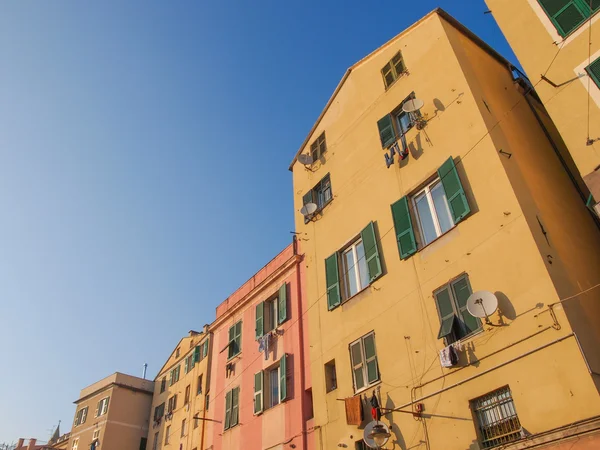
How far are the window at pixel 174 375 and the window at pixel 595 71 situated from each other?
30580 millimetres

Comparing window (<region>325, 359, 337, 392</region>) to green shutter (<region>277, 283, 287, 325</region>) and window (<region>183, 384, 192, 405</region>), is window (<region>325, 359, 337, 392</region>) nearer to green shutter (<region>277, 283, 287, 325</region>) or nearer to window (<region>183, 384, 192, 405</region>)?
green shutter (<region>277, 283, 287, 325</region>)

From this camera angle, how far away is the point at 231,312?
2394cm

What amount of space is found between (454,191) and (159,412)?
31.2 metres

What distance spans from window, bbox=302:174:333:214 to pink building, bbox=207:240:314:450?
224 centimetres

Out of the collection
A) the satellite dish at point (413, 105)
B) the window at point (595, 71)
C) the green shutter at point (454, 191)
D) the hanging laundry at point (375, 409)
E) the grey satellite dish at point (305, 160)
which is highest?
the grey satellite dish at point (305, 160)

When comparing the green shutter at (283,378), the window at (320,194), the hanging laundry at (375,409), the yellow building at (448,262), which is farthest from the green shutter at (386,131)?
the green shutter at (283,378)

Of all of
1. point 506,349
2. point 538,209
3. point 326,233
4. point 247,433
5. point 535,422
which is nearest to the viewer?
point 535,422

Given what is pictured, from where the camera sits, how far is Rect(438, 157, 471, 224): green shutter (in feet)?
39.5

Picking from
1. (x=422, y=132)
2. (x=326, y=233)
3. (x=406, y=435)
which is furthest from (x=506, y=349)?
(x=326, y=233)

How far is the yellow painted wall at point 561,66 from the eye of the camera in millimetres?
10648

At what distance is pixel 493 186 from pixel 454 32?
624 cm

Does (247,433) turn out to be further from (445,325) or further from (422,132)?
(422,132)

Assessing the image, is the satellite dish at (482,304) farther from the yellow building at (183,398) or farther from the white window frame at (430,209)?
the yellow building at (183,398)

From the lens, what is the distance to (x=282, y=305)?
1991 centimetres
